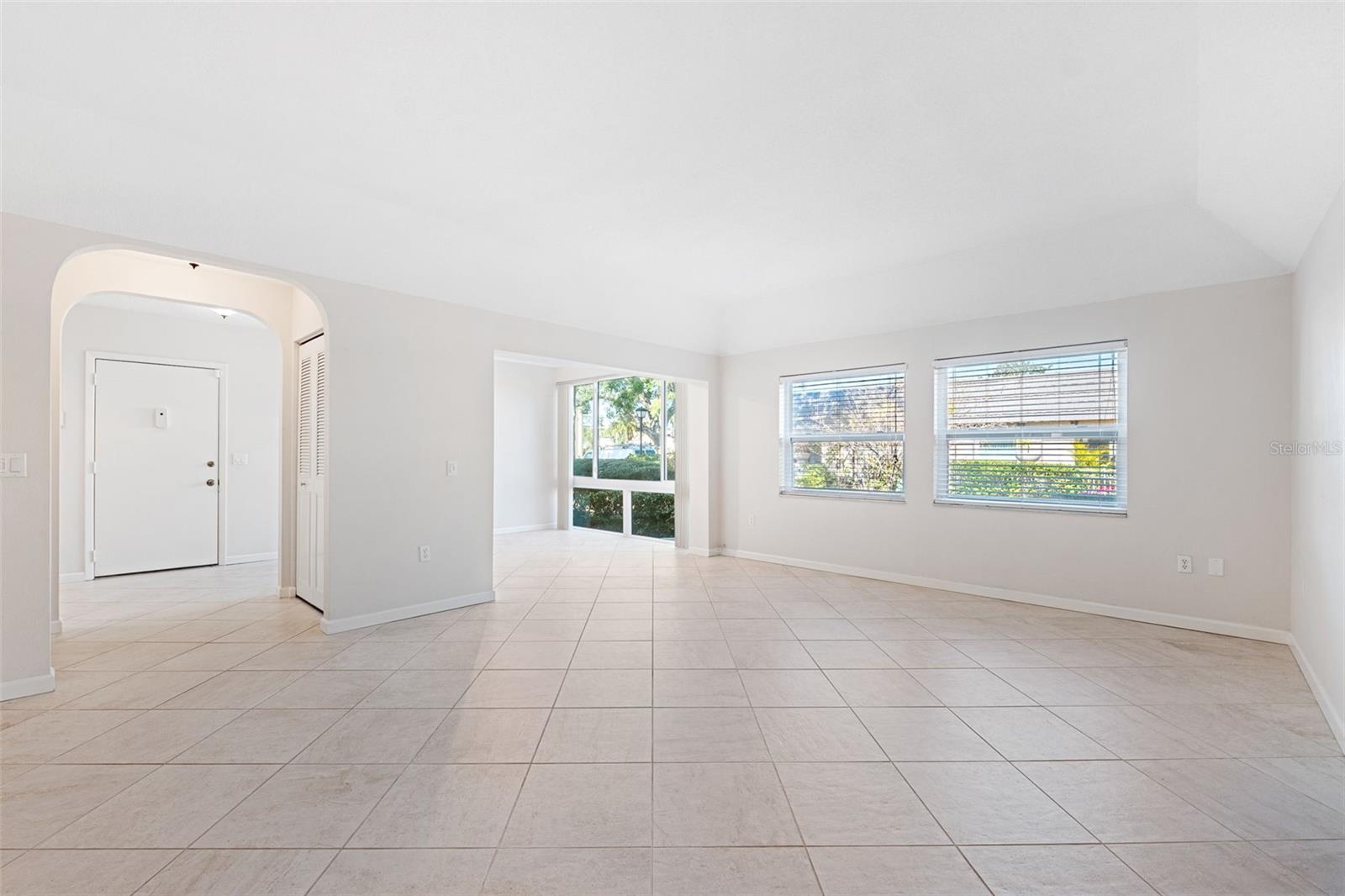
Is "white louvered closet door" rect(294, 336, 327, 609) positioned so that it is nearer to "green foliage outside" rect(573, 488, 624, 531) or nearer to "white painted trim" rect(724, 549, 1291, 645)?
"white painted trim" rect(724, 549, 1291, 645)

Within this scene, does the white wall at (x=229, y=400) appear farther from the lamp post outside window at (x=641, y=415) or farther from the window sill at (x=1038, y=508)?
the window sill at (x=1038, y=508)

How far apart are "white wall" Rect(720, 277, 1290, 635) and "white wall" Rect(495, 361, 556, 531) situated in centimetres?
560

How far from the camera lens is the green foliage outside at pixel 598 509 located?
28.6 feet

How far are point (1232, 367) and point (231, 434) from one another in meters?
8.82

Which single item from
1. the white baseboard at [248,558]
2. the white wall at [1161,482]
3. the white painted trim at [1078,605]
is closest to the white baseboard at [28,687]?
the white baseboard at [248,558]

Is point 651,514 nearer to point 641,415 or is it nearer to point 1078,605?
point 641,415

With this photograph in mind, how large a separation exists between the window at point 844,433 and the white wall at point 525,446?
178 inches

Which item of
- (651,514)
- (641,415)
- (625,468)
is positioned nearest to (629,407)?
(641,415)

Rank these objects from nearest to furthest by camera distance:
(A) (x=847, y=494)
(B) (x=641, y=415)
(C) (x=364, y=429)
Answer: (C) (x=364, y=429)
(A) (x=847, y=494)
(B) (x=641, y=415)

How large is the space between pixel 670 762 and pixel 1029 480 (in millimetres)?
3867

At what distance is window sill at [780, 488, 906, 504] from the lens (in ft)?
17.6

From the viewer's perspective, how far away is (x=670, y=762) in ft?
7.29

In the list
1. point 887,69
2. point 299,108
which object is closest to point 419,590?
point 299,108

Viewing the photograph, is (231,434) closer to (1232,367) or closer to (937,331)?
(937,331)
